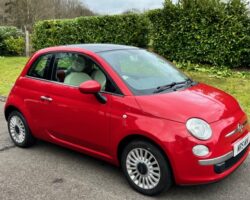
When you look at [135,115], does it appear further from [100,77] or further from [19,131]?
[19,131]

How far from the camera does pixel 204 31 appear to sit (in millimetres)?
10430

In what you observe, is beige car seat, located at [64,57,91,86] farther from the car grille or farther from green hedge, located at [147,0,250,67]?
green hedge, located at [147,0,250,67]

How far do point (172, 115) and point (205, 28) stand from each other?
716 centimetres

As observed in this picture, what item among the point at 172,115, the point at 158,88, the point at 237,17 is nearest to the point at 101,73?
the point at 158,88

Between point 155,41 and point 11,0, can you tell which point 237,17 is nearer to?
point 155,41

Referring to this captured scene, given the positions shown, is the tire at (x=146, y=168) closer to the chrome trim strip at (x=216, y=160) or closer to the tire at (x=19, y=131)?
the chrome trim strip at (x=216, y=160)

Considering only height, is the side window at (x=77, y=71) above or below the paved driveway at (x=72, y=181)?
above

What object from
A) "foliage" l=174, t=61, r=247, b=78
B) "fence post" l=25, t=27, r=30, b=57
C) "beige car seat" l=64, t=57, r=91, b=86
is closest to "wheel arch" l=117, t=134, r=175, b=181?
"beige car seat" l=64, t=57, r=91, b=86

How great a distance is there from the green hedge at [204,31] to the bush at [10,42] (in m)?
9.34

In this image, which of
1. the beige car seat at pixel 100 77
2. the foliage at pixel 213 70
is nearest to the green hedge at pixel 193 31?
the foliage at pixel 213 70

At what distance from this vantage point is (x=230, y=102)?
14.4ft

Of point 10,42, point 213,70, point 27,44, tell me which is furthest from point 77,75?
point 10,42

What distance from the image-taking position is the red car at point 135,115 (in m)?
3.74

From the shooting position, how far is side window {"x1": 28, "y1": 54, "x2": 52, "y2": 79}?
17.0ft
